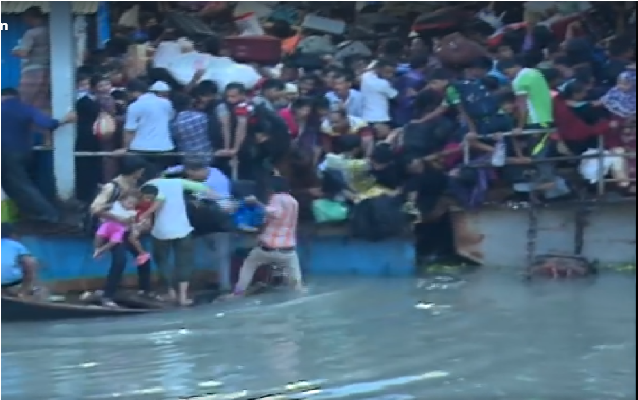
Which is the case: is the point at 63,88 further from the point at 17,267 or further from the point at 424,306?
the point at 424,306

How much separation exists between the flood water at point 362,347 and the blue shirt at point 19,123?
7.68 ft

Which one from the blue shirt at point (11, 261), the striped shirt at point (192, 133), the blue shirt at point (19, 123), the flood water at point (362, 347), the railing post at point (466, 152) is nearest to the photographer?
the flood water at point (362, 347)

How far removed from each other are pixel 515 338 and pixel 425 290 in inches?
89.8

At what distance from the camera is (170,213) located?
1166 centimetres

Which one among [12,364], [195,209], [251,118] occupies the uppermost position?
[251,118]

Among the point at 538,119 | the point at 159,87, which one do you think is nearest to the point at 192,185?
the point at 159,87

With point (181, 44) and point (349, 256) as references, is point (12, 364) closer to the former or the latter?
point (349, 256)

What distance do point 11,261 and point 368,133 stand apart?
380 cm

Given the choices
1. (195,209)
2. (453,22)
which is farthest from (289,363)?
(453,22)

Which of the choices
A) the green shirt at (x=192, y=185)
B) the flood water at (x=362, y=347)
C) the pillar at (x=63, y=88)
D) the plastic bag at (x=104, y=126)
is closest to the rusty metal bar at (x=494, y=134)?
the flood water at (x=362, y=347)

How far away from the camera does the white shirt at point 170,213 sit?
11.6 m

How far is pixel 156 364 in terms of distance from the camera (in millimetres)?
9156

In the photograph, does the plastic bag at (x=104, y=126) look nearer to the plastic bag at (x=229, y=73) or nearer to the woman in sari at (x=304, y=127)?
the plastic bag at (x=229, y=73)

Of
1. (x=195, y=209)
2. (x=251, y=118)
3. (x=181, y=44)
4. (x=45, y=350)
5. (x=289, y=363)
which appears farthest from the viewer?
(x=181, y=44)
